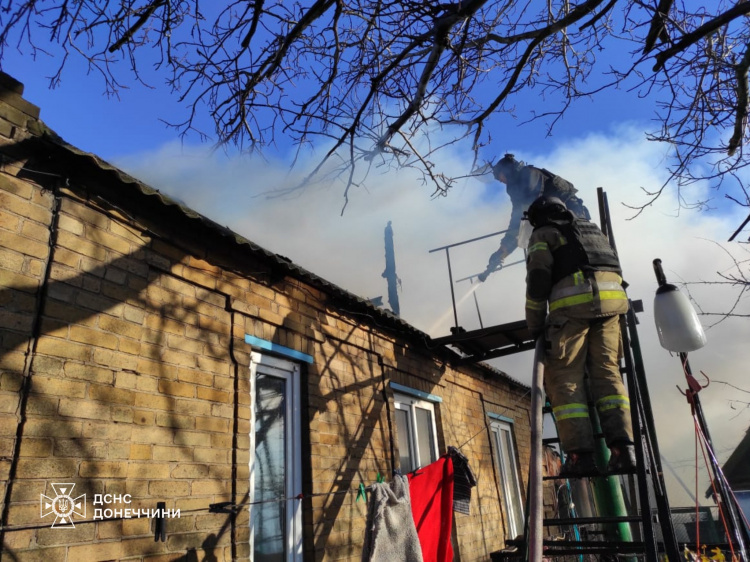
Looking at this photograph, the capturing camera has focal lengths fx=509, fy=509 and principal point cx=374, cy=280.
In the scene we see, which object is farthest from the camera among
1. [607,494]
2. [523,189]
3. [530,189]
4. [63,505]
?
[523,189]

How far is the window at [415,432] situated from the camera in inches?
256

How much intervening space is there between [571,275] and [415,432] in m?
3.51

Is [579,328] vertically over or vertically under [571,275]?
under

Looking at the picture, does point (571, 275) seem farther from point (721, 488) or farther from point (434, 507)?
point (434, 507)

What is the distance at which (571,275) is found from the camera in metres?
3.98

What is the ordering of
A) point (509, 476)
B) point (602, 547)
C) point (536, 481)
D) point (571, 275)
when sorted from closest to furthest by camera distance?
point (536, 481) < point (602, 547) < point (571, 275) < point (509, 476)

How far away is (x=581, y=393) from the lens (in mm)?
3699

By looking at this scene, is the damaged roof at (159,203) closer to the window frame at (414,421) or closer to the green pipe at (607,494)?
the window frame at (414,421)

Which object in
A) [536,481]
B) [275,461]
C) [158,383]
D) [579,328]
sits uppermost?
[579,328]

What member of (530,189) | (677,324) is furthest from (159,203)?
(530,189)

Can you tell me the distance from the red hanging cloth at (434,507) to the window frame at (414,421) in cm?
175

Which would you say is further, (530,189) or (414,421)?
(530,189)

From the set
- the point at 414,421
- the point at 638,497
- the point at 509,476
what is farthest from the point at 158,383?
the point at 509,476

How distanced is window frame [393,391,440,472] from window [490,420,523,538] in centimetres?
224
